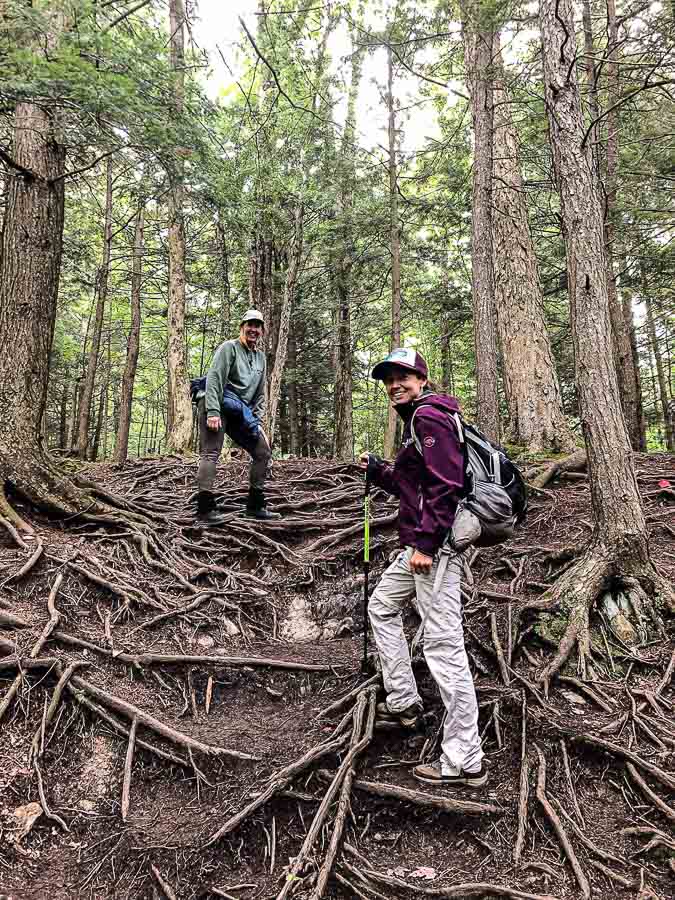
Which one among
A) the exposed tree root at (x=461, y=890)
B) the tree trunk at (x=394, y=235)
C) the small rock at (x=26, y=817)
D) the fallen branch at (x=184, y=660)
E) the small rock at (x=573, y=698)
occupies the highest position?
the tree trunk at (x=394, y=235)

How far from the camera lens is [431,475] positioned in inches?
127

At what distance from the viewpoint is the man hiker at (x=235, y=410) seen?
20.9ft

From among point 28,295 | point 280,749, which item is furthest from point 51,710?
point 28,295

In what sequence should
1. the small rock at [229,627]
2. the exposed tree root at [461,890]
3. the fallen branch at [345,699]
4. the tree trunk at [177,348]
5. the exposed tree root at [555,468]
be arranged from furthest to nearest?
1. the tree trunk at [177,348]
2. the exposed tree root at [555,468]
3. the small rock at [229,627]
4. the fallen branch at [345,699]
5. the exposed tree root at [461,890]

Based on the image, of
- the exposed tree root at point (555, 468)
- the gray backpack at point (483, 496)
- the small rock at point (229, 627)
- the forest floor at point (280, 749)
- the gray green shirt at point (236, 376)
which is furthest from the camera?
the exposed tree root at point (555, 468)

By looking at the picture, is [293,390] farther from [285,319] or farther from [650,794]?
[650,794]

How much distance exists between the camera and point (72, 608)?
464 centimetres

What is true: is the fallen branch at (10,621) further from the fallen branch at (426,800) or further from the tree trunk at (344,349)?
the tree trunk at (344,349)

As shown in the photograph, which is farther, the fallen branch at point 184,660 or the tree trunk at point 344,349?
the tree trunk at point 344,349

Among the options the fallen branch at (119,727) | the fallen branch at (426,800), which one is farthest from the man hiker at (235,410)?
the fallen branch at (426,800)

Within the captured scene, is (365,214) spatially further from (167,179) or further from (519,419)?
(167,179)

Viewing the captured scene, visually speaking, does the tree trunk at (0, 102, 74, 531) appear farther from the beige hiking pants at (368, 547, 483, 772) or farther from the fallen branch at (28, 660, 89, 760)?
the beige hiking pants at (368, 547, 483, 772)

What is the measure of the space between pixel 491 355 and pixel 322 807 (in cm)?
644

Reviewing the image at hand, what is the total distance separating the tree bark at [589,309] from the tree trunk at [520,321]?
14.0ft
